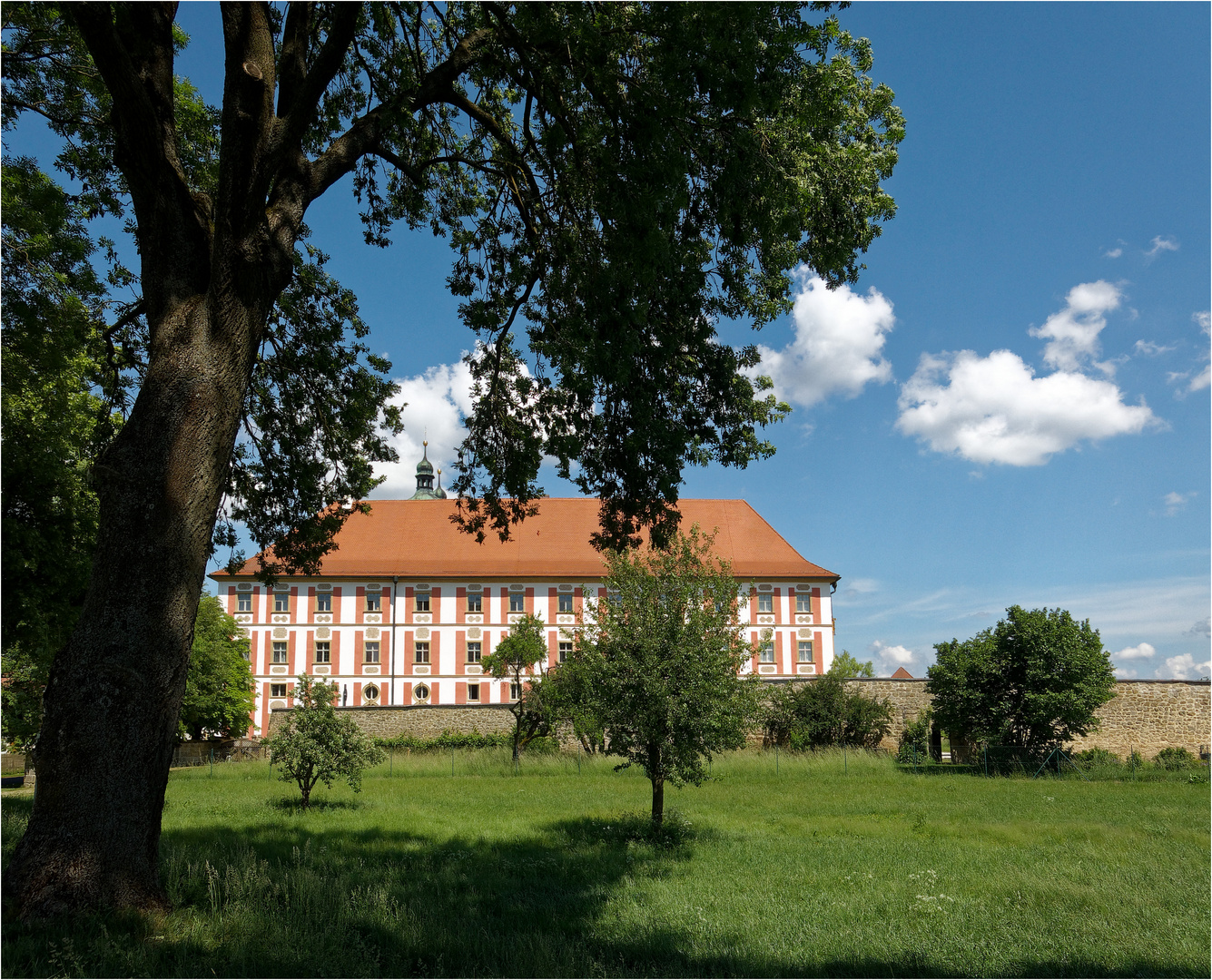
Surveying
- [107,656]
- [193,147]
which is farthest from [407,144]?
[107,656]

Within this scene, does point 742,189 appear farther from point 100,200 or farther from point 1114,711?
point 1114,711

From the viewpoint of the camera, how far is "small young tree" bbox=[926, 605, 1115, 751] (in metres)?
27.7

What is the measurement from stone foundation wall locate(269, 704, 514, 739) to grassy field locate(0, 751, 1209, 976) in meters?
16.8

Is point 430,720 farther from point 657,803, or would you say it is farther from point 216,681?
point 657,803

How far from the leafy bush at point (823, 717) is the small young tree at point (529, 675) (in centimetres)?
980

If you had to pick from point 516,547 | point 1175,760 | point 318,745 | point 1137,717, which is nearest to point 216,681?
point 516,547

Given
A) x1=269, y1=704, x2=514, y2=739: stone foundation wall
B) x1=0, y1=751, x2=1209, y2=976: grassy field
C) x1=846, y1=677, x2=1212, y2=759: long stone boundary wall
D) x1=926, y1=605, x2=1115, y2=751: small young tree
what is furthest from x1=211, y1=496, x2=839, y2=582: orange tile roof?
x1=0, y1=751, x2=1209, y2=976: grassy field

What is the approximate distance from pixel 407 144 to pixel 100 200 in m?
4.06

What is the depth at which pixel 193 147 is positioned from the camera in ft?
36.3

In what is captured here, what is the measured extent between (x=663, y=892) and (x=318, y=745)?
1193cm

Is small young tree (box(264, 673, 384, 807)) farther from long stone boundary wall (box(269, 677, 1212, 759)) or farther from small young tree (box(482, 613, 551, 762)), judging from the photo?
long stone boundary wall (box(269, 677, 1212, 759))

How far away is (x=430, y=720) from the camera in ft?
118

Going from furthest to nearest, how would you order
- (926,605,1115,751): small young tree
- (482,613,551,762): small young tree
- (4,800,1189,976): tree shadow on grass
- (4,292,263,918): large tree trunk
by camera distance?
(482,613,551,762): small young tree < (926,605,1115,751): small young tree < (4,292,263,918): large tree trunk < (4,800,1189,976): tree shadow on grass

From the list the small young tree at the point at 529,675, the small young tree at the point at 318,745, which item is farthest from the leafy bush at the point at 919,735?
the small young tree at the point at 318,745
